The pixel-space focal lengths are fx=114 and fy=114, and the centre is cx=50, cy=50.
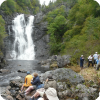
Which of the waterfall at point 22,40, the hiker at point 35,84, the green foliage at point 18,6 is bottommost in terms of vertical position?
the hiker at point 35,84

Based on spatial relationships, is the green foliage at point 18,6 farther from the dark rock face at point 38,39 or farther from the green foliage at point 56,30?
the green foliage at point 56,30

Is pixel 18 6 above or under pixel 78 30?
above

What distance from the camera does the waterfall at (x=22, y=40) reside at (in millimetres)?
40312

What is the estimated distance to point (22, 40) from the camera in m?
43.6

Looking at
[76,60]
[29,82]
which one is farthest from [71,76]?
[76,60]

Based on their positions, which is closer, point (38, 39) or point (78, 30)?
point (78, 30)

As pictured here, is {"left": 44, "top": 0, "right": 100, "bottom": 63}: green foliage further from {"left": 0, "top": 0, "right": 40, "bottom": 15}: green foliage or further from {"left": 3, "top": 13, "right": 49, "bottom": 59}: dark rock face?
{"left": 0, "top": 0, "right": 40, "bottom": 15}: green foliage

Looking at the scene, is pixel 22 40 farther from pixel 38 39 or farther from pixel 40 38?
pixel 40 38


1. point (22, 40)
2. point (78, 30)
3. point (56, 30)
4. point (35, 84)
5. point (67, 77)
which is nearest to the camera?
point (35, 84)

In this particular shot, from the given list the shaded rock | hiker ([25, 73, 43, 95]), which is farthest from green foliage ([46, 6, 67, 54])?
hiker ([25, 73, 43, 95])

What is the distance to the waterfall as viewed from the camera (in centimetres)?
4031

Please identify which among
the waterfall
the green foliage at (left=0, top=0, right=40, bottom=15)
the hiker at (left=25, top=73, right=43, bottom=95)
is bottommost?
the hiker at (left=25, top=73, right=43, bottom=95)

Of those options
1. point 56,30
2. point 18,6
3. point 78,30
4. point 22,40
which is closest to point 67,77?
point 78,30

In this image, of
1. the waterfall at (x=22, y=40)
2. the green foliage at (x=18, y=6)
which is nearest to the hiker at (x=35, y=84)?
the waterfall at (x=22, y=40)
